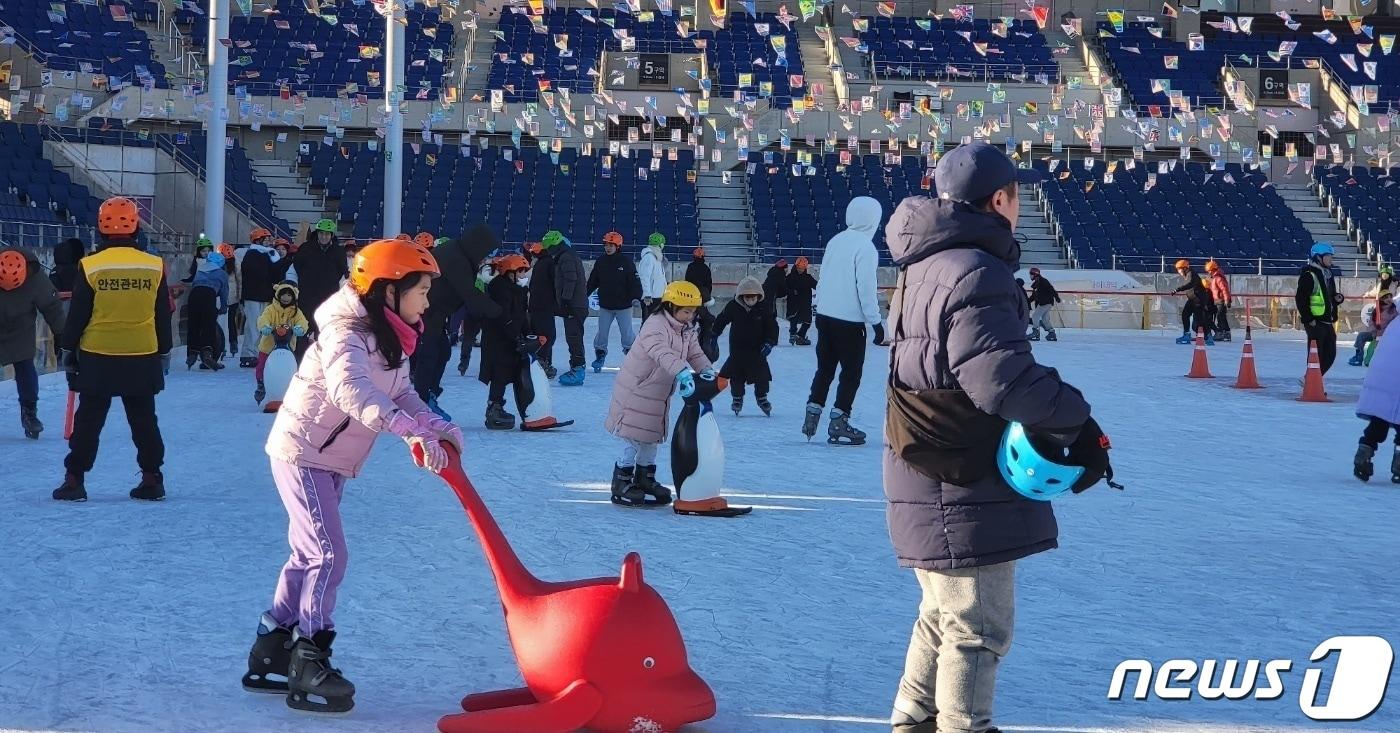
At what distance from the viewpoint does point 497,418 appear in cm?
1188

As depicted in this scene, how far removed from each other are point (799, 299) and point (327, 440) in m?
19.7

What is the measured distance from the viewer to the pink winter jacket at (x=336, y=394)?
4328 millimetres

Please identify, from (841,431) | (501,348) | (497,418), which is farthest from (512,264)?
(841,431)

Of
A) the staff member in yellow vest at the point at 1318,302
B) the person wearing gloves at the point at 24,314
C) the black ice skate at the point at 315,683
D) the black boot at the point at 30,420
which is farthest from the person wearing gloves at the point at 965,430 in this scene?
the staff member in yellow vest at the point at 1318,302

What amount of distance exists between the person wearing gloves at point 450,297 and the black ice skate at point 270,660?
5.43 m

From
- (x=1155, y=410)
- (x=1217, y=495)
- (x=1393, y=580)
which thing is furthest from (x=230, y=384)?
(x=1393, y=580)

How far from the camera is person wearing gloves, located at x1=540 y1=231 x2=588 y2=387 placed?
16.2m

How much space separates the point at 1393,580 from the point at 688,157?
31.0 metres

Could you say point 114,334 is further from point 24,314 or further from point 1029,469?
point 1029,469

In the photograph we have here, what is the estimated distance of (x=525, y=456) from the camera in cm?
1031

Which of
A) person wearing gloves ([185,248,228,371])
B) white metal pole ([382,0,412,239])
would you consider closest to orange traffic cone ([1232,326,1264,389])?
person wearing gloves ([185,248,228,371])

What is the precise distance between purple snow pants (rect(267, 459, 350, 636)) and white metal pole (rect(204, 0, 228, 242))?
641 inches

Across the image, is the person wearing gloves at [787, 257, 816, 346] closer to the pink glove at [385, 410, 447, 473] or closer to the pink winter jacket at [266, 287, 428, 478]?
the pink winter jacket at [266, 287, 428, 478]

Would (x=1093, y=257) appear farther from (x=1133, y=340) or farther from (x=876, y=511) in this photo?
(x=876, y=511)
